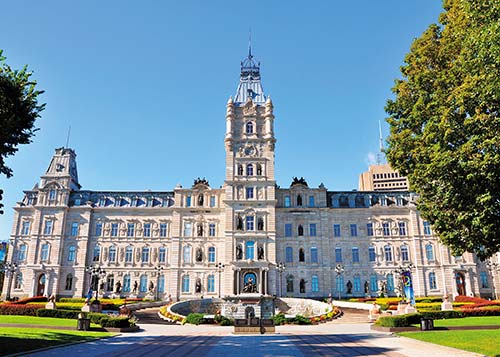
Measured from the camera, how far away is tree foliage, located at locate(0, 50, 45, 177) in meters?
18.6

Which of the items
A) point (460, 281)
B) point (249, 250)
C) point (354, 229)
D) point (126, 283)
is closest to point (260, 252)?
point (249, 250)

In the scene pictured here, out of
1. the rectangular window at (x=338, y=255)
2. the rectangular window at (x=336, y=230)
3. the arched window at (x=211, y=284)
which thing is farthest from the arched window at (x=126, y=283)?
the rectangular window at (x=336, y=230)

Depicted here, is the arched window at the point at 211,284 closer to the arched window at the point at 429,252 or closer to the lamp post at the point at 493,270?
the arched window at the point at 429,252

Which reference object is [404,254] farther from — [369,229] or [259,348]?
[259,348]

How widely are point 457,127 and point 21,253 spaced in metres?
59.8

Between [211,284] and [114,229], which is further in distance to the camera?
[114,229]

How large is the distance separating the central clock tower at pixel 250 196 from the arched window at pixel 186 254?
6.39 meters

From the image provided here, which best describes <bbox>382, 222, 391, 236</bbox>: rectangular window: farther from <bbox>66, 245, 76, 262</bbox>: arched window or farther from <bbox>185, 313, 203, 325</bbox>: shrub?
<bbox>66, 245, 76, 262</bbox>: arched window

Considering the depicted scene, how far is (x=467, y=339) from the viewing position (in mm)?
19391

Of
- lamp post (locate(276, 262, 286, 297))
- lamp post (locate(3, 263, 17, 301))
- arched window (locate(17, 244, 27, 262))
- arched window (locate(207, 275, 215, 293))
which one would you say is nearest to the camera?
lamp post (locate(276, 262, 286, 297))

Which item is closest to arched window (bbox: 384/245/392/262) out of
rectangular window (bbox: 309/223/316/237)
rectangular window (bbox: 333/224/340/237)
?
rectangular window (bbox: 333/224/340/237)

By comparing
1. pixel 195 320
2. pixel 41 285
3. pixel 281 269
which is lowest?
pixel 195 320

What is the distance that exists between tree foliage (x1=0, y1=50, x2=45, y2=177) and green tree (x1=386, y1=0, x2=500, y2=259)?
2044 cm

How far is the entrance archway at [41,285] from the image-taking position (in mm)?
55500
